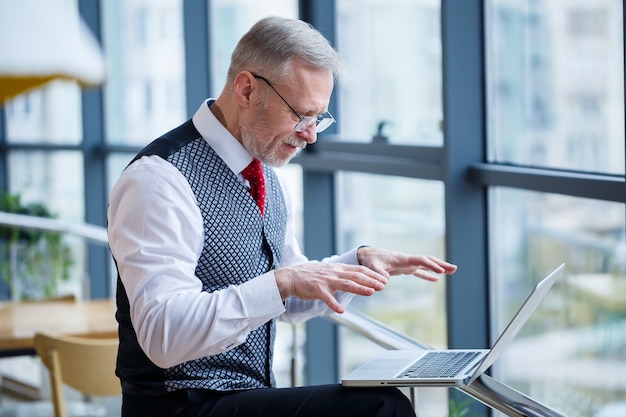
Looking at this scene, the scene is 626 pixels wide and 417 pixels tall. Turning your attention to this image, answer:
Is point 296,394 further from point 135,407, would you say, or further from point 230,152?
point 230,152

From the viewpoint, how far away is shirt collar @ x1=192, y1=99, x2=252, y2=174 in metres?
2.03

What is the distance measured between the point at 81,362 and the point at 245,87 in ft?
3.37

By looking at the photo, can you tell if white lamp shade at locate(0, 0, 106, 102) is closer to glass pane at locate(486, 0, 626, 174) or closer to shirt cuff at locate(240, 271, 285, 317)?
shirt cuff at locate(240, 271, 285, 317)

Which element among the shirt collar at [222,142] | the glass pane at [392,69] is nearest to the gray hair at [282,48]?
the shirt collar at [222,142]

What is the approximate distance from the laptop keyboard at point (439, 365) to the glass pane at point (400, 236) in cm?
155

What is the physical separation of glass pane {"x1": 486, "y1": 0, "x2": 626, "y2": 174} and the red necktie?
1059mm

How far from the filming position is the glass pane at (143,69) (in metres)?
5.81

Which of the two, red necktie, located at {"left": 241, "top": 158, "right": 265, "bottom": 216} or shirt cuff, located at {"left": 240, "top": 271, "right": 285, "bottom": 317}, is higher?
red necktie, located at {"left": 241, "top": 158, "right": 265, "bottom": 216}

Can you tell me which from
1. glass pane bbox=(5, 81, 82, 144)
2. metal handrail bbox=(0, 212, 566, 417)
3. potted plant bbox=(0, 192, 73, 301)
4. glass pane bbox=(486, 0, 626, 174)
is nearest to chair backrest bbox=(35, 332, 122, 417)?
metal handrail bbox=(0, 212, 566, 417)

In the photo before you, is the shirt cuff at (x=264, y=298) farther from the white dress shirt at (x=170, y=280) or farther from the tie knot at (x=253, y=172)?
the tie knot at (x=253, y=172)

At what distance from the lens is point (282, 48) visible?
2.00 metres

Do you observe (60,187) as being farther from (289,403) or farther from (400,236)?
(289,403)

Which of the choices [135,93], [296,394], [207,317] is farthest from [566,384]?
[135,93]

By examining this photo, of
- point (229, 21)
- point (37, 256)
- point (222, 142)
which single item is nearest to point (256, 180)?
point (222, 142)
